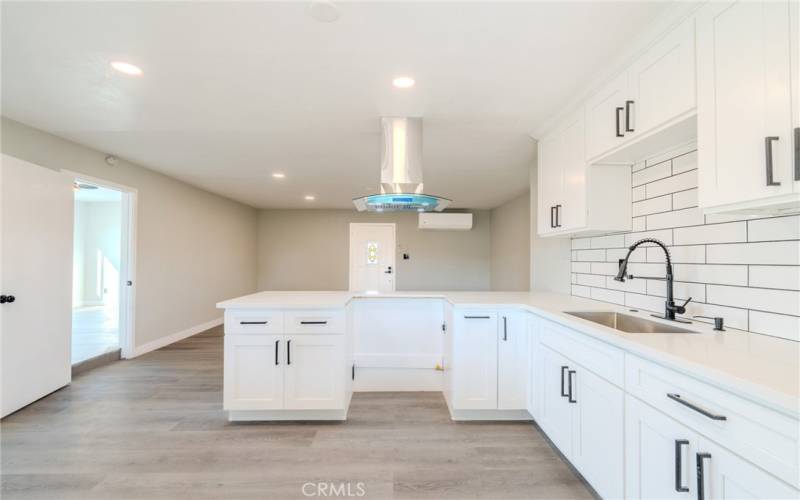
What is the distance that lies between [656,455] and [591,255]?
1656 millimetres

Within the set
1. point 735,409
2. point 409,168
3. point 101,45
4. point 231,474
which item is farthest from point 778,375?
point 101,45

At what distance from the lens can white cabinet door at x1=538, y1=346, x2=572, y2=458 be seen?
5.76 feet

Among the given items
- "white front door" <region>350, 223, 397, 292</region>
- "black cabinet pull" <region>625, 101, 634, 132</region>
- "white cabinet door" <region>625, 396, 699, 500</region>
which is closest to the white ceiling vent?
"white front door" <region>350, 223, 397, 292</region>

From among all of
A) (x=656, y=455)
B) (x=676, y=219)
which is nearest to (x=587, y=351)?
(x=656, y=455)

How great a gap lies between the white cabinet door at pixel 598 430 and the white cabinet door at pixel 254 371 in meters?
1.84

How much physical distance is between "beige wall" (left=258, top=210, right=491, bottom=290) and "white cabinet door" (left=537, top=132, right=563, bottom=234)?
4506mm

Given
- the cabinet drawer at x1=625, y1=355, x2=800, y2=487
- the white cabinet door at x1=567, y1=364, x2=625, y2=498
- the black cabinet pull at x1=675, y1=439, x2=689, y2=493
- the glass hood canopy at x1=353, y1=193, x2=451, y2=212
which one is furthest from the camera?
the glass hood canopy at x1=353, y1=193, x2=451, y2=212

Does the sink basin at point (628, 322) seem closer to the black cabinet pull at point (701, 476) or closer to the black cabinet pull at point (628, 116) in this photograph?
the black cabinet pull at point (701, 476)

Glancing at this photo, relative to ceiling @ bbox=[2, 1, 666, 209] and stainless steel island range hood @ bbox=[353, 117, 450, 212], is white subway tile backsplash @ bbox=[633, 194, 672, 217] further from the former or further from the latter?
stainless steel island range hood @ bbox=[353, 117, 450, 212]

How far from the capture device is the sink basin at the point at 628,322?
163 cm

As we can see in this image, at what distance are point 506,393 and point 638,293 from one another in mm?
1093

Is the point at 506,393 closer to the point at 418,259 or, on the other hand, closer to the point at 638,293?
the point at 638,293

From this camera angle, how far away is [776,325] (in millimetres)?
1283

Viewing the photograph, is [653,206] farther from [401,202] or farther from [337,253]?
[337,253]
